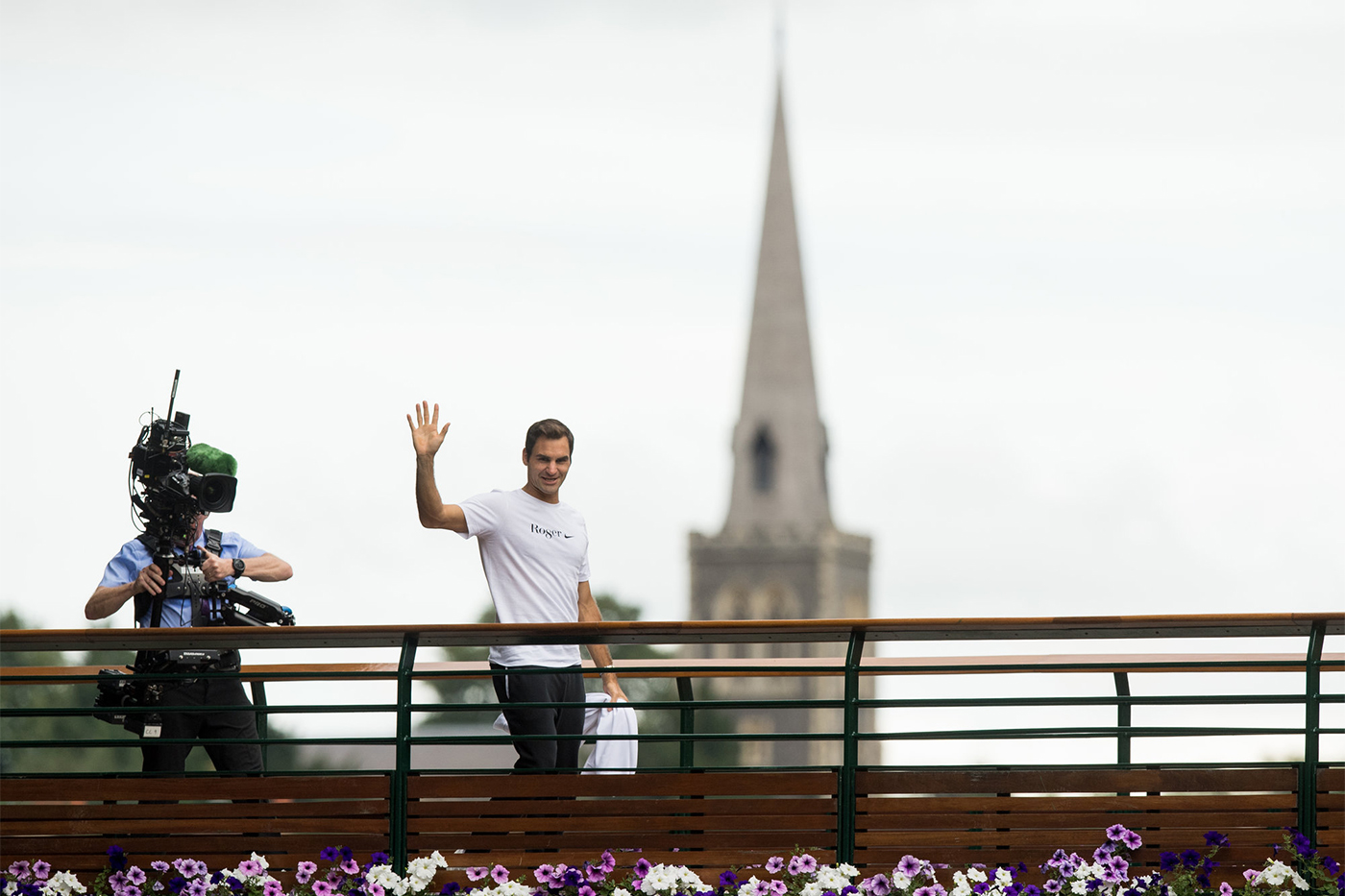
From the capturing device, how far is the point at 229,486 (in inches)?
341

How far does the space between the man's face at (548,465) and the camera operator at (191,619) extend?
1.16 m

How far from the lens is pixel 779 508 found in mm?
115750

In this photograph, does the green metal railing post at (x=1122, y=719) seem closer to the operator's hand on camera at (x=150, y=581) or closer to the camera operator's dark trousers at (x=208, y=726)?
the camera operator's dark trousers at (x=208, y=726)

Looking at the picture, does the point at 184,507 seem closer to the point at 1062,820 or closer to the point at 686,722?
the point at 686,722

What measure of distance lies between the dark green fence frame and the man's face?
0.73 meters

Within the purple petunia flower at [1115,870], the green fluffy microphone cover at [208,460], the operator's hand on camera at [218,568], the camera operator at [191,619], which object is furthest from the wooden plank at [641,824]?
the green fluffy microphone cover at [208,460]

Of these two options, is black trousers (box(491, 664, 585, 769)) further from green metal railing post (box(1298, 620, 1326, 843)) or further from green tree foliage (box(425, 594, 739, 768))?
green tree foliage (box(425, 594, 739, 768))

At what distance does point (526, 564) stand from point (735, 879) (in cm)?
160

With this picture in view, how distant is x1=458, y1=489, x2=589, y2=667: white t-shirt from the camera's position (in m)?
8.28

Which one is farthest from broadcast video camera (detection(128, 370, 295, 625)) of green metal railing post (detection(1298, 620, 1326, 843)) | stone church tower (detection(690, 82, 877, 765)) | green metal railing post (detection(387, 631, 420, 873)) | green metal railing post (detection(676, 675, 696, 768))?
stone church tower (detection(690, 82, 877, 765))

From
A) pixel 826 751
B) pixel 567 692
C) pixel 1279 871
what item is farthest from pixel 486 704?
pixel 826 751

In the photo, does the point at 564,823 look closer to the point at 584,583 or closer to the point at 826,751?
the point at 584,583

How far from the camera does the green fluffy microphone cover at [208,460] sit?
28.3 ft

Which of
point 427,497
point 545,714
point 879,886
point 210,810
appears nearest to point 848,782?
point 879,886
